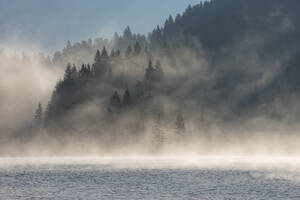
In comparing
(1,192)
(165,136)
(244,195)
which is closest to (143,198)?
(244,195)

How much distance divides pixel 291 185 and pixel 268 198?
63.0 feet

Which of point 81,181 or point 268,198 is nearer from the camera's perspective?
point 268,198

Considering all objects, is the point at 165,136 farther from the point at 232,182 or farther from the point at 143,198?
the point at 143,198

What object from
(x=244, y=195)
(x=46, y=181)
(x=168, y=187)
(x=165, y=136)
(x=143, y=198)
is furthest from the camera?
(x=165, y=136)

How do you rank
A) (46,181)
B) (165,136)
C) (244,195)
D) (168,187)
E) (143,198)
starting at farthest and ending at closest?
1. (165,136)
2. (46,181)
3. (168,187)
4. (244,195)
5. (143,198)

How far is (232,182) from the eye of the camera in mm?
95500

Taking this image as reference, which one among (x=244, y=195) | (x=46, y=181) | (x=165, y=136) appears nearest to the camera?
(x=244, y=195)

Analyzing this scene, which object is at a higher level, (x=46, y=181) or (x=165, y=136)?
(x=165, y=136)

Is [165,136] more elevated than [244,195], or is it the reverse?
[165,136]

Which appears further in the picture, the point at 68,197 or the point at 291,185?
the point at 291,185

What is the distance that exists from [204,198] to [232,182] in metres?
26.7

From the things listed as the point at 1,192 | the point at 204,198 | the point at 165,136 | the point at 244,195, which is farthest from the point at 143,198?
the point at 165,136

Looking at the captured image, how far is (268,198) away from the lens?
7069 centimetres

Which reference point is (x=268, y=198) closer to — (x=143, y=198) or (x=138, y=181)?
(x=143, y=198)
